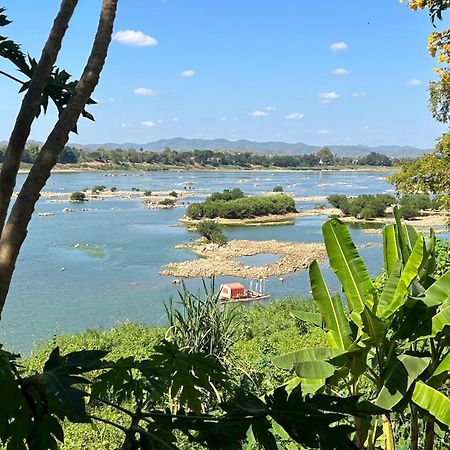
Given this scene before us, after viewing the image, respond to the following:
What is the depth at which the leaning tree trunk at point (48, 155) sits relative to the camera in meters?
1.00

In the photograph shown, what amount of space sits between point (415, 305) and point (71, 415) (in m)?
2.00

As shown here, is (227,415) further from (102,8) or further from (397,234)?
(397,234)

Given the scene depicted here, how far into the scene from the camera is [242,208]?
2725 cm

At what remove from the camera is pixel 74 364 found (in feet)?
1.93

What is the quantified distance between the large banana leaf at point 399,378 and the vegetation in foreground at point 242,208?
23675 mm

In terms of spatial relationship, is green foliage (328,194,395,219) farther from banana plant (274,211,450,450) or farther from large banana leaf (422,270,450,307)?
large banana leaf (422,270,450,307)

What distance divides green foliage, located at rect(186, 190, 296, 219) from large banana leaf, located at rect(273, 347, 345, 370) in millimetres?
23379

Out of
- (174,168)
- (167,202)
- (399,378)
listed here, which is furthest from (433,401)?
(174,168)

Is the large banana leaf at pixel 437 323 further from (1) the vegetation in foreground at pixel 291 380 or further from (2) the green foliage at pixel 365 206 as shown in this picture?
(2) the green foliage at pixel 365 206

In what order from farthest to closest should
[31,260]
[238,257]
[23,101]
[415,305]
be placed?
[238,257], [31,260], [415,305], [23,101]

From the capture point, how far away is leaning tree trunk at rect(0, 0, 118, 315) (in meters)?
1.00

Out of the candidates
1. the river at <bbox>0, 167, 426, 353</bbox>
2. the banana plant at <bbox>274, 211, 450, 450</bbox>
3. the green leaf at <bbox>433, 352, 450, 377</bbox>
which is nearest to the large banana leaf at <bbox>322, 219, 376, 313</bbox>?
the banana plant at <bbox>274, 211, 450, 450</bbox>

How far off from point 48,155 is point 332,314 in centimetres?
172

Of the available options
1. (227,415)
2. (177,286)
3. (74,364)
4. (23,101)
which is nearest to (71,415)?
(74,364)
